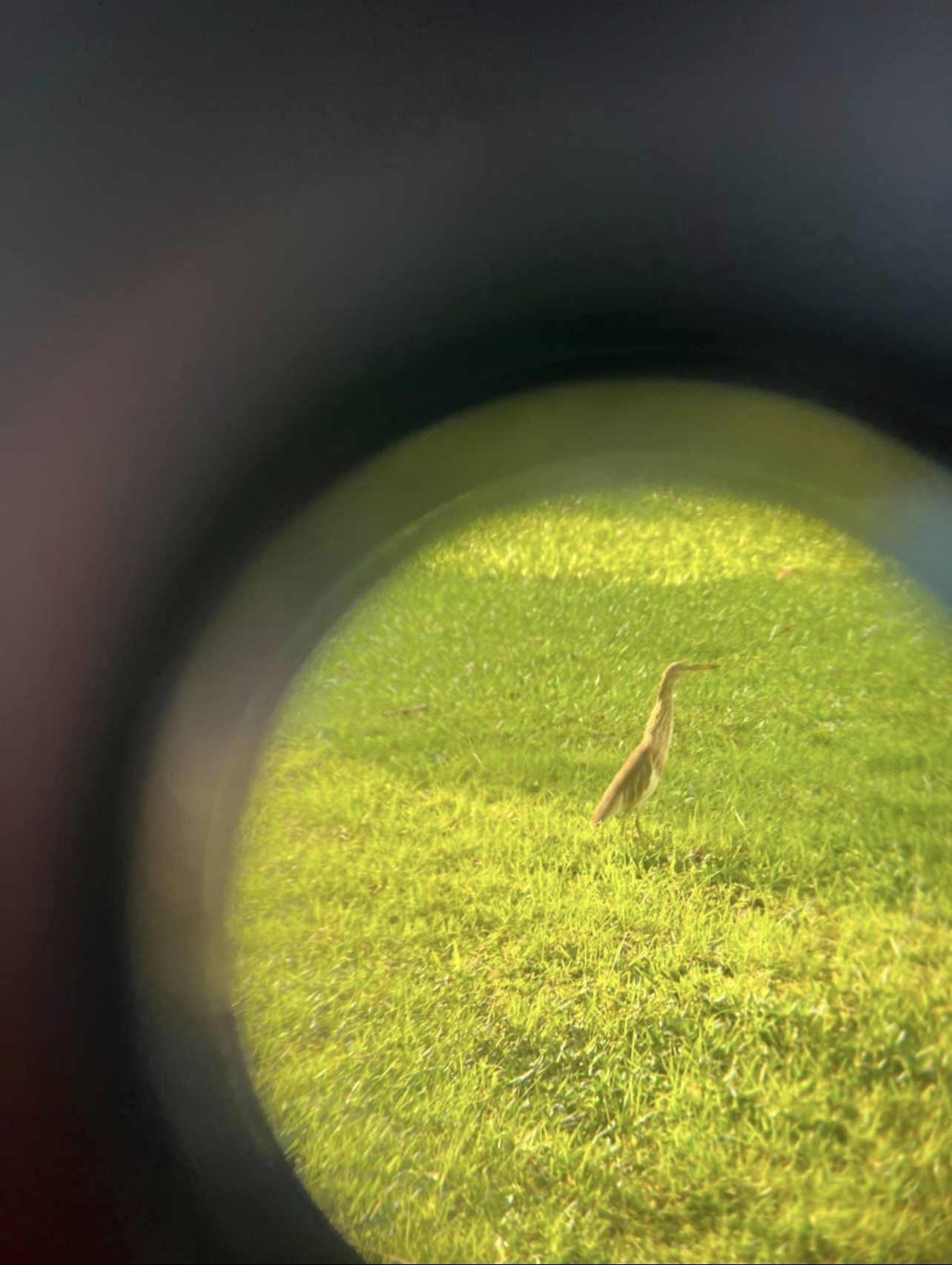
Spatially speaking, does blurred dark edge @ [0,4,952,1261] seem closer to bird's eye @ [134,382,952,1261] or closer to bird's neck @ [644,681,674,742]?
bird's eye @ [134,382,952,1261]

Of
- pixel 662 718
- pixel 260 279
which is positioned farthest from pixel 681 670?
pixel 260 279

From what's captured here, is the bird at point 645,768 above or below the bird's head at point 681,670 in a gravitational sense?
below

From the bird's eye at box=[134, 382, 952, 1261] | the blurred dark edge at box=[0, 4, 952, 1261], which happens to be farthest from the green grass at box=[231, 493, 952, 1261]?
the blurred dark edge at box=[0, 4, 952, 1261]

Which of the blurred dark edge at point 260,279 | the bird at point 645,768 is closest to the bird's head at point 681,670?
the bird at point 645,768

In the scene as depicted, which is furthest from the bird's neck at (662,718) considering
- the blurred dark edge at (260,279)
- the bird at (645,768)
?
the blurred dark edge at (260,279)

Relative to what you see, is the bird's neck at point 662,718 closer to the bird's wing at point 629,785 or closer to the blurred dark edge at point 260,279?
the bird's wing at point 629,785

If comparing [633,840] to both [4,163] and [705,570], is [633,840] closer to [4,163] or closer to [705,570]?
[705,570]

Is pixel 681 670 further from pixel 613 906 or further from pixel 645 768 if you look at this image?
pixel 613 906

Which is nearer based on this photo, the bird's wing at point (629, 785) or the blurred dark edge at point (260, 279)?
the blurred dark edge at point (260, 279)
